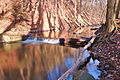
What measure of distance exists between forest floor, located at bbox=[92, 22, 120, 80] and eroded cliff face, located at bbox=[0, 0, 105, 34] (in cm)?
1688

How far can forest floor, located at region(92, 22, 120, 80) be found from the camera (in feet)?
13.7

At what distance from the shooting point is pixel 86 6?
57156 millimetres

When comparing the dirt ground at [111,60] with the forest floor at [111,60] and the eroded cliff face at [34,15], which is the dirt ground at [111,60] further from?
the eroded cliff face at [34,15]

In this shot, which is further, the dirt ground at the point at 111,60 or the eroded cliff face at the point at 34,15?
the eroded cliff face at the point at 34,15

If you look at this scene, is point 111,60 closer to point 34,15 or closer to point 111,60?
point 111,60

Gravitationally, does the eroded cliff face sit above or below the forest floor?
above

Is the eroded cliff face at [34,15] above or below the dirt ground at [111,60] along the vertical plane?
above

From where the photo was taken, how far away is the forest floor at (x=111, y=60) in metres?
4.17

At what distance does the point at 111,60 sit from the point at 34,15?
2475 centimetres

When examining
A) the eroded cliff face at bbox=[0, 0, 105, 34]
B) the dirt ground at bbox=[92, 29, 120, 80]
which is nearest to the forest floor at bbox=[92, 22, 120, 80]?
the dirt ground at bbox=[92, 29, 120, 80]

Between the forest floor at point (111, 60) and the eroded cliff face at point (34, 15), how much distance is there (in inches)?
665

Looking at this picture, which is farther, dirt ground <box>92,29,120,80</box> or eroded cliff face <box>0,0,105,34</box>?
eroded cliff face <box>0,0,105,34</box>

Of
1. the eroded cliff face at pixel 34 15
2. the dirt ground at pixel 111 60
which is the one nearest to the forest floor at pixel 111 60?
the dirt ground at pixel 111 60

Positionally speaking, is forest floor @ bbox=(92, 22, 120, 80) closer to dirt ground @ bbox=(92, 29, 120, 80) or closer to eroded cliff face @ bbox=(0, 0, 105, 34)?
dirt ground @ bbox=(92, 29, 120, 80)
